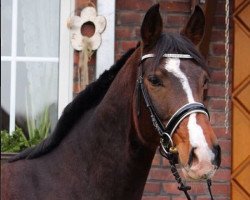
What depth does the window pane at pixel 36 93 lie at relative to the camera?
173 inches

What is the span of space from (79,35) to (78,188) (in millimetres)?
1601

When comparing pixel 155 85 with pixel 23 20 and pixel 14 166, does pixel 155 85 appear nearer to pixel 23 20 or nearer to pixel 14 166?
pixel 14 166

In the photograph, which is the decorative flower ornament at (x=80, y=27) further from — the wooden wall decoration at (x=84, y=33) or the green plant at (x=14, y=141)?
the green plant at (x=14, y=141)

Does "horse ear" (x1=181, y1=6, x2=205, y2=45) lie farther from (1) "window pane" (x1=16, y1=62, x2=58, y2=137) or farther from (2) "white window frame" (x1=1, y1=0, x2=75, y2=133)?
(1) "window pane" (x1=16, y1=62, x2=58, y2=137)

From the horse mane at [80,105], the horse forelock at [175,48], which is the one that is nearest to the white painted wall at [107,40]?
the horse mane at [80,105]

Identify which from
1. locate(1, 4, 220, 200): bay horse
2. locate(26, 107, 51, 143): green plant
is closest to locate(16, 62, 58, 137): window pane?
locate(26, 107, 51, 143): green plant

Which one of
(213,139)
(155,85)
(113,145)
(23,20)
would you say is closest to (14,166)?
(113,145)

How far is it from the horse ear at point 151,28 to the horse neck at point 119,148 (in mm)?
140

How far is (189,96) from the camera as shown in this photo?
2.57 m

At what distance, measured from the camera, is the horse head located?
2.44m

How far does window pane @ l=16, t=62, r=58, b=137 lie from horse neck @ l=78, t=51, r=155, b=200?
1.59 metres

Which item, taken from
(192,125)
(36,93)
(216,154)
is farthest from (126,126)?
(36,93)

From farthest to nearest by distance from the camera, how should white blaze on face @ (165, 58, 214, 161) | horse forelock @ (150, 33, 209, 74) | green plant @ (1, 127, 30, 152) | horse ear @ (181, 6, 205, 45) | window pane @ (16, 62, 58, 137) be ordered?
window pane @ (16, 62, 58, 137), green plant @ (1, 127, 30, 152), horse ear @ (181, 6, 205, 45), horse forelock @ (150, 33, 209, 74), white blaze on face @ (165, 58, 214, 161)

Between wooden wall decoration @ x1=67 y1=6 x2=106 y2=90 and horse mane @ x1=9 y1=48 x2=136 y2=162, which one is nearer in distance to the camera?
horse mane @ x1=9 y1=48 x2=136 y2=162
